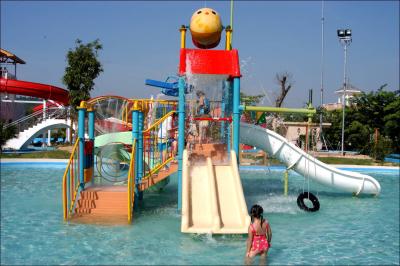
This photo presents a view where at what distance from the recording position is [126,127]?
12461 millimetres

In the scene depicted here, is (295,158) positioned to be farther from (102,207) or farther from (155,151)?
(102,207)

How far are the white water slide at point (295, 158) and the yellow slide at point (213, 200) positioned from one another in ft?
5.93

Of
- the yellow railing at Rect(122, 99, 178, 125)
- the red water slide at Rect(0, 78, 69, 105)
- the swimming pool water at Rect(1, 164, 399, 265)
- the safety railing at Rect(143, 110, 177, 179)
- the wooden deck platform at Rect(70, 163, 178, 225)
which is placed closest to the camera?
the swimming pool water at Rect(1, 164, 399, 265)

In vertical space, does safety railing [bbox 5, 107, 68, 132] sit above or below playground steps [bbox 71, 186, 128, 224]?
above

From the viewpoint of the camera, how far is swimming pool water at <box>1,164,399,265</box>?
5.42m

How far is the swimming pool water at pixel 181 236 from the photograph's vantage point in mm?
5418

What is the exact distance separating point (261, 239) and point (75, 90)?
70.3ft

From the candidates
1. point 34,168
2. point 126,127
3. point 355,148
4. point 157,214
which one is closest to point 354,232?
point 157,214

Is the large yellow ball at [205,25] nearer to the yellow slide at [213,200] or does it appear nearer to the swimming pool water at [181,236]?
the yellow slide at [213,200]

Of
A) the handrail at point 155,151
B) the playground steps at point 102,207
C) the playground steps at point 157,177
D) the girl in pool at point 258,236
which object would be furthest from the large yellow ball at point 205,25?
the girl in pool at point 258,236

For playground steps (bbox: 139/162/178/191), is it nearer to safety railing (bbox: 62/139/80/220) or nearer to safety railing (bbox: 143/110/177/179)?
safety railing (bbox: 143/110/177/179)

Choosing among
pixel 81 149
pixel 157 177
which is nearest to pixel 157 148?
pixel 157 177

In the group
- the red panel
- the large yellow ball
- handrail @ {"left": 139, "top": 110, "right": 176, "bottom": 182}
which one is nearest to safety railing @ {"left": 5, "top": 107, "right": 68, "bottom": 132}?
handrail @ {"left": 139, "top": 110, "right": 176, "bottom": 182}

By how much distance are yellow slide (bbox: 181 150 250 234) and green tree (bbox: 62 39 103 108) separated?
1763 centimetres
